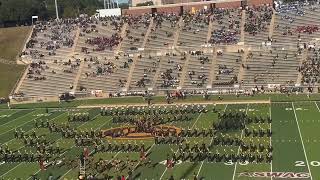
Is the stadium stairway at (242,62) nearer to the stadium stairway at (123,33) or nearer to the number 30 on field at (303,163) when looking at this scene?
the stadium stairway at (123,33)

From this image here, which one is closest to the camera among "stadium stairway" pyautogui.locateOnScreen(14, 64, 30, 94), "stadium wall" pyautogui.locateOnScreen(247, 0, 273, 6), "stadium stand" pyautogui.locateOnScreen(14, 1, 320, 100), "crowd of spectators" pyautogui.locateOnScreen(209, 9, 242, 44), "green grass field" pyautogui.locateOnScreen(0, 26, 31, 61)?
"stadium stand" pyautogui.locateOnScreen(14, 1, 320, 100)

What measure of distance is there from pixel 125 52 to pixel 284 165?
1746 inches

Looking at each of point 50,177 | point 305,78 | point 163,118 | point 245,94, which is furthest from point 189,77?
point 50,177

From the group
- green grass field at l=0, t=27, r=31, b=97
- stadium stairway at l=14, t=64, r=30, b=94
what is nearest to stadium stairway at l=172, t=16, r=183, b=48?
stadium stairway at l=14, t=64, r=30, b=94

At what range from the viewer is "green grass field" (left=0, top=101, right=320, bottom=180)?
29250 mm

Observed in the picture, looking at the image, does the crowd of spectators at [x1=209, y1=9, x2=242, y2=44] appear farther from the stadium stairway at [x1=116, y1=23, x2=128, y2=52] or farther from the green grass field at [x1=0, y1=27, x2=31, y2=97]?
the green grass field at [x1=0, y1=27, x2=31, y2=97]

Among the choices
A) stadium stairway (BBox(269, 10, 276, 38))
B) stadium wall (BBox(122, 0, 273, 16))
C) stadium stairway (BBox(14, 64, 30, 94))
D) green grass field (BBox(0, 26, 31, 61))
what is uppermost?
stadium wall (BBox(122, 0, 273, 16))

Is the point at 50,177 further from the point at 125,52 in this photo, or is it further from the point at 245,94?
the point at 125,52

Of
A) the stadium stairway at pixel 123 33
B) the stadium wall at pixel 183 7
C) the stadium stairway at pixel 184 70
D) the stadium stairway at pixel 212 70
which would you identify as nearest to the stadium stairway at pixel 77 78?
the stadium stairway at pixel 123 33

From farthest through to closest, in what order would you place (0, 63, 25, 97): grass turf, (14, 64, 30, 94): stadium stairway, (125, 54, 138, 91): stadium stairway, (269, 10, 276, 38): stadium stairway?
(269, 10, 276, 38): stadium stairway, (0, 63, 25, 97): grass turf, (14, 64, 30, 94): stadium stairway, (125, 54, 138, 91): stadium stairway

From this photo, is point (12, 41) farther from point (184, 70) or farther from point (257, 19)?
point (257, 19)

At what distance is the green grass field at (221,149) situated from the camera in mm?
29250

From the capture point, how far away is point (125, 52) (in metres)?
71.8

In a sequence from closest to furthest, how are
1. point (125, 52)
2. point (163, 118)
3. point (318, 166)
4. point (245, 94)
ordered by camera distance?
point (318, 166) < point (163, 118) < point (245, 94) < point (125, 52)
